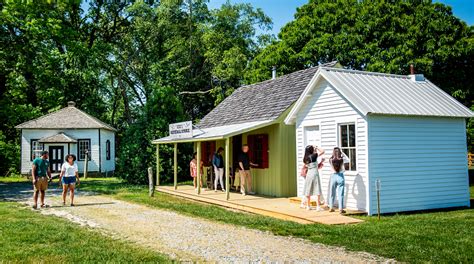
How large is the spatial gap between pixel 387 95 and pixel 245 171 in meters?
5.95

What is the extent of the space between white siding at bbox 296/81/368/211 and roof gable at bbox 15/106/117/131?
22.4 m

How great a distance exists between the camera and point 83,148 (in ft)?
111

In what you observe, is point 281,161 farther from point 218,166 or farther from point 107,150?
point 107,150

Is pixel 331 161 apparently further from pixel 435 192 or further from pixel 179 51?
pixel 179 51

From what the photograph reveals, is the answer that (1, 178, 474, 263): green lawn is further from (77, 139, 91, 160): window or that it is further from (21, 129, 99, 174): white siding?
(77, 139, 91, 160): window

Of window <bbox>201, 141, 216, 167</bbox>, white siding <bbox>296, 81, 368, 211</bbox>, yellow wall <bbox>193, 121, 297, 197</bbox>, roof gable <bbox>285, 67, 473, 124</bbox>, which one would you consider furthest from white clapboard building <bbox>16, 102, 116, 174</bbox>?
white siding <bbox>296, 81, 368, 211</bbox>

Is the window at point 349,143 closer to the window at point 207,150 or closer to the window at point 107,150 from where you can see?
the window at point 207,150

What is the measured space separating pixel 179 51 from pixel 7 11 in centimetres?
1924

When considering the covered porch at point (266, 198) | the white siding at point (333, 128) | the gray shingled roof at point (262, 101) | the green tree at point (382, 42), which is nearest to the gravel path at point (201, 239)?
the covered porch at point (266, 198)

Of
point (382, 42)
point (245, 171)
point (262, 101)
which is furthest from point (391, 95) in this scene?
point (382, 42)

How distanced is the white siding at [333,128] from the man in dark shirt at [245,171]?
225 centimetres

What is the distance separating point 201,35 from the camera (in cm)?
3841

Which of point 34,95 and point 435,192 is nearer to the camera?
point 435,192

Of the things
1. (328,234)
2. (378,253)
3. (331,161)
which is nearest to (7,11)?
(331,161)
